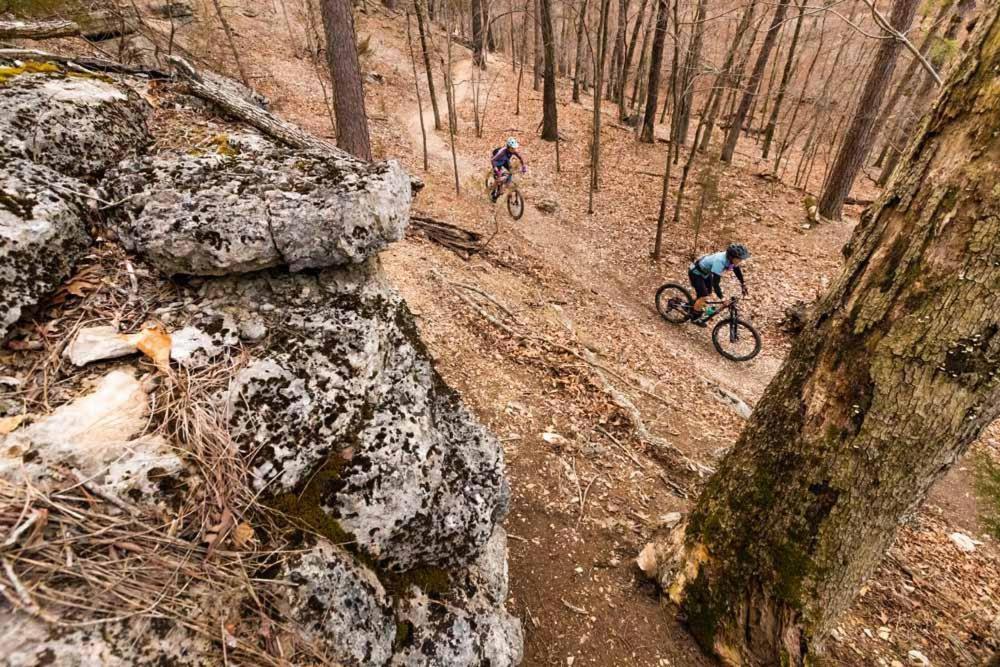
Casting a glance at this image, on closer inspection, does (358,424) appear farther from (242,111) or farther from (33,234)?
(242,111)

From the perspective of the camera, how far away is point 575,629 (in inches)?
128

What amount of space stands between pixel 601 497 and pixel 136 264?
414cm

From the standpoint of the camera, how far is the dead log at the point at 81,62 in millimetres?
2438

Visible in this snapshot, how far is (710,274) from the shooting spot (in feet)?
28.0

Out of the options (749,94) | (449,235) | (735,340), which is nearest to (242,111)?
(449,235)

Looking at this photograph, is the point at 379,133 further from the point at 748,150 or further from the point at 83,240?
the point at 748,150

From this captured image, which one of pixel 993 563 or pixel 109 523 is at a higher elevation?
pixel 109 523

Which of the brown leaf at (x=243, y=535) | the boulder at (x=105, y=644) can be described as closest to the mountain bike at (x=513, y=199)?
the brown leaf at (x=243, y=535)

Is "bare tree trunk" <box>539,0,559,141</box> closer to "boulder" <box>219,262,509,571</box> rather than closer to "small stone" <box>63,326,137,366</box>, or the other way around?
"boulder" <box>219,262,509,571</box>

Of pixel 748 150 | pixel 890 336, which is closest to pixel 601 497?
pixel 890 336

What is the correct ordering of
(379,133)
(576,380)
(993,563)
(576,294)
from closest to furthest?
1. (993,563)
2. (576,380)
3. (576,294)
4. (379,133)

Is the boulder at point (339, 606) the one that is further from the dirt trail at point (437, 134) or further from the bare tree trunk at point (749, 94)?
the bare tree trunk at point (749, 94)

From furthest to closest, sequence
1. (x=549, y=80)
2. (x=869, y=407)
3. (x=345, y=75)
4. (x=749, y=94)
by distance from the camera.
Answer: (x=549, y=80), (x=749, y=94), (x=345, y=75), (x=869, y=407)

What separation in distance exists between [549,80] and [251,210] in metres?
16.9
